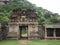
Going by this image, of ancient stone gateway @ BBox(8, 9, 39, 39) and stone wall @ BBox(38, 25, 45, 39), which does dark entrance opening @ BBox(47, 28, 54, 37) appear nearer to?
stone wall @ BBox(38, 25, 45, 39)

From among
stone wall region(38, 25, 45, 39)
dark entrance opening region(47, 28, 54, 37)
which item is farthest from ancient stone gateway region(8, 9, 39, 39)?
dark entrance opening region(47, 28, 54, 37)

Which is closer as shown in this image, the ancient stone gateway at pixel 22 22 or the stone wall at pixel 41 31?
the stone wall at pixel 41 31

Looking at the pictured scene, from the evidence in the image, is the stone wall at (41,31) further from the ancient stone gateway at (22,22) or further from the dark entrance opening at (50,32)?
the dark entrance opening at (50,32)

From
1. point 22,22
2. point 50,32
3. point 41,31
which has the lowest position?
point 50,32

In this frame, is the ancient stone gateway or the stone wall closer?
the stone wall

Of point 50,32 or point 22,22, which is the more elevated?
point 22,22

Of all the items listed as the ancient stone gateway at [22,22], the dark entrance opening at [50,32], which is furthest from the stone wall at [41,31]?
the dark entrance opening at [50,32]

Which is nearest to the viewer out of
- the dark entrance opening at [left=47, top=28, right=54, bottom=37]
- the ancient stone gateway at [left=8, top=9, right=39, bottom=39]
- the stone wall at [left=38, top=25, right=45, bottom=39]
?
the stone wall at [left=38, top=25, right=45, bottom=39]

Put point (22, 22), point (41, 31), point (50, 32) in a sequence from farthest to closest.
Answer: point (50, 32)
point (22, 22)
point (41, 31)

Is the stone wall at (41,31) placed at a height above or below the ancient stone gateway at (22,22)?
below

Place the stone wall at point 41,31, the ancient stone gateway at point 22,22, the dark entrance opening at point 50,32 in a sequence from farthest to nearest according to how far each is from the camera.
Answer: the dark entrance opening at point 50,32, the ancient stone gateway at point 22,22, the stone wall at point 41,31

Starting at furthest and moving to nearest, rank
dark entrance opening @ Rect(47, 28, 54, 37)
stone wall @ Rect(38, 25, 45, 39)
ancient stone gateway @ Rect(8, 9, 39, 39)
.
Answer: dark entrance opening @ Rect(47, 28, 54, 37) < ancient stone gateway @ Rect(8, 9, 39, 39) < stone wall @ Rect(38, 25, 45, 39)

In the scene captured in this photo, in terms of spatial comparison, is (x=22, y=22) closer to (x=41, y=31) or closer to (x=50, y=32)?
(x=41, y=31)

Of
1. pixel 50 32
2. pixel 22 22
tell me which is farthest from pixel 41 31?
pixel 22 22
